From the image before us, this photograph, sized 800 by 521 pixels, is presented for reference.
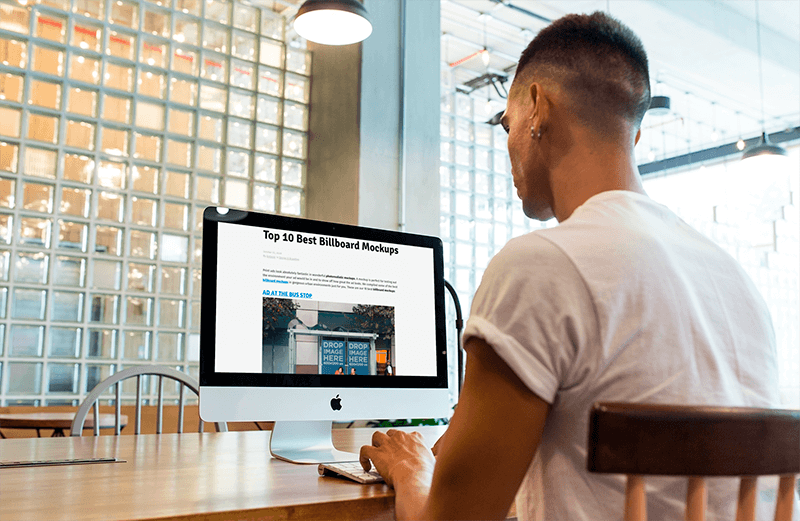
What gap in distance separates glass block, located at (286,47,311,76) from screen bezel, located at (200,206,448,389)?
315 centimetres

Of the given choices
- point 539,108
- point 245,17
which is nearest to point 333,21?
point 245,17

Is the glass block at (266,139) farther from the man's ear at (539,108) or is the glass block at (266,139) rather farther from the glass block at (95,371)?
the man's ear at (539,108)

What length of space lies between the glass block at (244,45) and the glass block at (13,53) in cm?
111

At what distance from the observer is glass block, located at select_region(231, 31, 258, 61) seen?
4086 mm

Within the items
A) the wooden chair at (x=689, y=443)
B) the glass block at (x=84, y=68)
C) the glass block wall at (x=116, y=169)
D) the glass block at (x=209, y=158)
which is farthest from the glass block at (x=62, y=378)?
the wooden chair at (x=689, y=443)

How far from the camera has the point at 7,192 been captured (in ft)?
11.0

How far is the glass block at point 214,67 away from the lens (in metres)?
3.94

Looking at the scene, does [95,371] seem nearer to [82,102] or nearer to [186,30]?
[82,102]

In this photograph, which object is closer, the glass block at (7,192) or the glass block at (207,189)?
the glass block at (7,192)

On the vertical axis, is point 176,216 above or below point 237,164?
below

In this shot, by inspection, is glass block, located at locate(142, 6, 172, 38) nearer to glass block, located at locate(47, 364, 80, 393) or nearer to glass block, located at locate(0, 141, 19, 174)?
glass block, located at locate(0, 141, 19, 174)

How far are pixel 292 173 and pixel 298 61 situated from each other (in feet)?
2.38

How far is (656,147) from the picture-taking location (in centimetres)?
760

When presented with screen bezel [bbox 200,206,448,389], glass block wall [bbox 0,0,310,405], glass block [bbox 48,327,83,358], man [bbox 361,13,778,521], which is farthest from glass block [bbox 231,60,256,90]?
man [bbox 361,13,778,521]
